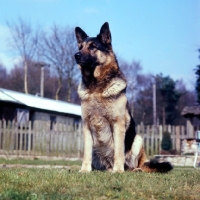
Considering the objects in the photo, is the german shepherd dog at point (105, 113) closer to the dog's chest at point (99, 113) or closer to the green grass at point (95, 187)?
the dog's chest at point (99, 113)

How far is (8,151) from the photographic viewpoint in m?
25.9

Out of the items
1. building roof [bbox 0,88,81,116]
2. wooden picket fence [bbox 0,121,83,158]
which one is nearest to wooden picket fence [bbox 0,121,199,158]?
wooden picket fence [bbox 0,121,83,158]

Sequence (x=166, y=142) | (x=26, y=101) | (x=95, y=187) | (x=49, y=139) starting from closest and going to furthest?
1. (x=95, y=187)
2. (x=166, y=142)
3. (x=49, y=139)
4. (x=26, y=101)

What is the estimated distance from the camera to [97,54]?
8.44 m

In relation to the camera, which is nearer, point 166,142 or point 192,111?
point 166,142

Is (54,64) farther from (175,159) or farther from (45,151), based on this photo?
(175,159)

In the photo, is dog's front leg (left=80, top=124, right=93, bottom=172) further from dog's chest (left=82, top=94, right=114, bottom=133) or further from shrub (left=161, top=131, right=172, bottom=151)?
shrub (left=161, top=131, right=172, bottom=151)

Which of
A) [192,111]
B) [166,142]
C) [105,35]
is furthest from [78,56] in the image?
[192,111]

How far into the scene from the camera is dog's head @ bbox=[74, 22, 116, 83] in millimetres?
8398

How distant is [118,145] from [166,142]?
18860 millimetres

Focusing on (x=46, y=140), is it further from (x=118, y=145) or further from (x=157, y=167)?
(x=157, y=167)

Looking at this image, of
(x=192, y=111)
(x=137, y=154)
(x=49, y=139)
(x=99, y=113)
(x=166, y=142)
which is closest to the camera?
(x=99, y=113)

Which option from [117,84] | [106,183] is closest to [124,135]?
[117,84]

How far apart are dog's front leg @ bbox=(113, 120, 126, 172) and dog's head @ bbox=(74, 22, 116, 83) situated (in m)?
1.07
